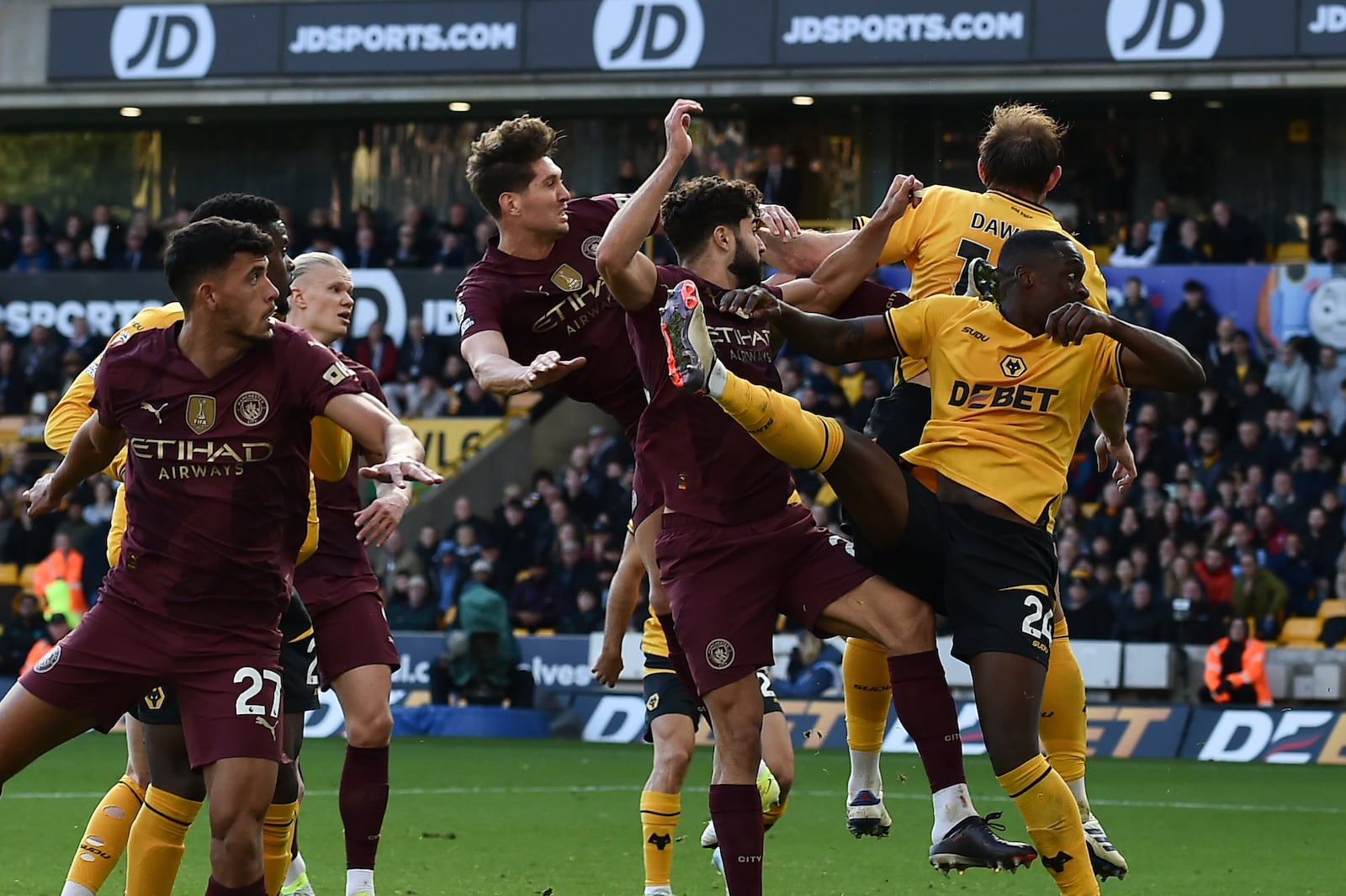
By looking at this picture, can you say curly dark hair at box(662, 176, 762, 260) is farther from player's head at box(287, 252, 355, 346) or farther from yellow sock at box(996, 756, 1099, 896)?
yellow sock at box(996, 756, 1099, 896)

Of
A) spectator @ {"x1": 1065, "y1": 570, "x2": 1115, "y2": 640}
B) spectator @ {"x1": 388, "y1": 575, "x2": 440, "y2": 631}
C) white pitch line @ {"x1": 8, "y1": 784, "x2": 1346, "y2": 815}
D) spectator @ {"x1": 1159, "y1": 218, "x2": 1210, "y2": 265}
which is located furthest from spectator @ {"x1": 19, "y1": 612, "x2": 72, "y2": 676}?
spectator @ {"x1": 1159, "y1": 218, "x2": 1210, "y2": 265}

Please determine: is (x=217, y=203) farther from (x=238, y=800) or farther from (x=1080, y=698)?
(x=1080, y=698)

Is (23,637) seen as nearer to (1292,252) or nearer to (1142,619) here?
(1142,619)

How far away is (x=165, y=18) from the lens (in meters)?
24.6

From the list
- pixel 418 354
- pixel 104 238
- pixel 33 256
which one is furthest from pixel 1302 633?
pixel 33 256

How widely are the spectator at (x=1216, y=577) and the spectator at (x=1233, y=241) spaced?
502 centimetres

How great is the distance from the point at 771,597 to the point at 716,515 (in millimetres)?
363

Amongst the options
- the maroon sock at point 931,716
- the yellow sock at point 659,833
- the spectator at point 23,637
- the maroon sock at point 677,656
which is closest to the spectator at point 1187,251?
the spectator at point 23,637

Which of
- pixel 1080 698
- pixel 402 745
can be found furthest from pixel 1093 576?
pixel 1080 698

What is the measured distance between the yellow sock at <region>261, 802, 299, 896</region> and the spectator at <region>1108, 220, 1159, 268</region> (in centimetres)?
1671

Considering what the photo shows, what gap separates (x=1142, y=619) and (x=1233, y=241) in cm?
624

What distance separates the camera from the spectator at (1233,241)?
2255 centimetres

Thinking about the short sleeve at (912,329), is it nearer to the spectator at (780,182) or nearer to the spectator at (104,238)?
the spectator at (780,182)

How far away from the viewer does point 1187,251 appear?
22516 mm
